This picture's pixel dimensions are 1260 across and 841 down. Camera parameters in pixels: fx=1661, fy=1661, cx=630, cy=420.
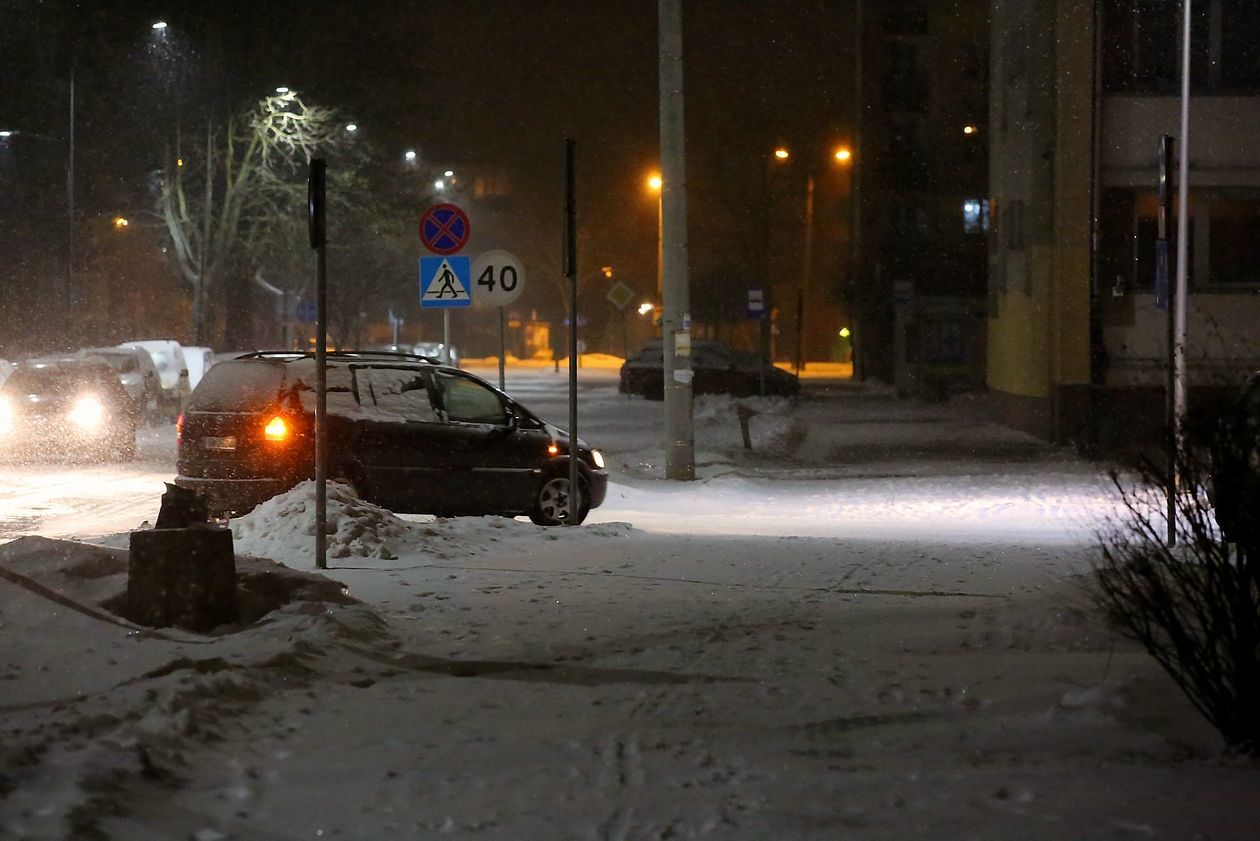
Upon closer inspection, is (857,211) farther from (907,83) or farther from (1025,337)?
(1025,337)

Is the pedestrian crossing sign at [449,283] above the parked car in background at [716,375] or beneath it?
above

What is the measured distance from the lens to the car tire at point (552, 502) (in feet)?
52.3

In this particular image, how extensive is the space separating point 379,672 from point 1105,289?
880 inches

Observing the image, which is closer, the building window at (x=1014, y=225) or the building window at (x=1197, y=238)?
the building window at (x=1197, y=238)

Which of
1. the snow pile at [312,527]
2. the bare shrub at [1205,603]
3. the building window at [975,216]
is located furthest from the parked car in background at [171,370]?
the bare shrub at [1205,603]

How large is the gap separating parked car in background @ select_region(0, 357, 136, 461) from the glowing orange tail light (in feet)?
37.4

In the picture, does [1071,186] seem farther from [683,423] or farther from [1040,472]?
[683,423]

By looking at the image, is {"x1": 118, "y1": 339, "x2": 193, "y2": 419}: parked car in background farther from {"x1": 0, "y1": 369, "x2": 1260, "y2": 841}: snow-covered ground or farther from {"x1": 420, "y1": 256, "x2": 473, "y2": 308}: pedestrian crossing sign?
{"x1": 0, "y1": 369, "x2": 1260, "y2": 841}: snow-covered ground

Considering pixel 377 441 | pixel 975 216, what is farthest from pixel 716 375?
pixel 377 441

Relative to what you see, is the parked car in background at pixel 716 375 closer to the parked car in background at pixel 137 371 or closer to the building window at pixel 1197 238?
the parked car in background at pixel 137 371

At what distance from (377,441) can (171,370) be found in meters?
24.2

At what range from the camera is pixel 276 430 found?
48.9 ft

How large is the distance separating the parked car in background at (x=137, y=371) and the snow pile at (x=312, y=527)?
18.4 metres

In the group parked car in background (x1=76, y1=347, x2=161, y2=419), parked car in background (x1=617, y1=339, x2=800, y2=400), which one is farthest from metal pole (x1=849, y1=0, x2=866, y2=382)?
parked car in background (x1=76, y1=347, x2=161, y2=419)
